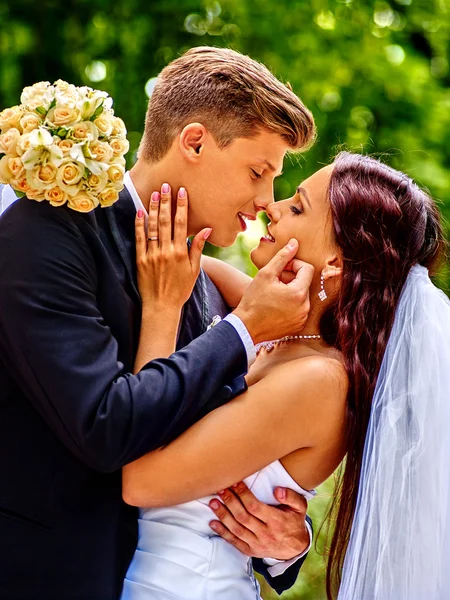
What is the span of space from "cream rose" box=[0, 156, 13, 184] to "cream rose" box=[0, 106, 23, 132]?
0.37ft

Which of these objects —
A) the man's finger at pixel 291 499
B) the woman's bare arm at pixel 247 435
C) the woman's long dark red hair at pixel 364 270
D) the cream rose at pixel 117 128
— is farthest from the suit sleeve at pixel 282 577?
the cream rose at pixel 117 128

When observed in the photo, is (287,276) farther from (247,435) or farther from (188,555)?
(188,555)

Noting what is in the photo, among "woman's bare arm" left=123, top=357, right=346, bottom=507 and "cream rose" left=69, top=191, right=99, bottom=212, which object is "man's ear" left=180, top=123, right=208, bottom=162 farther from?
"woman's bare arm" left=123, top=357, right=346, bottom=507

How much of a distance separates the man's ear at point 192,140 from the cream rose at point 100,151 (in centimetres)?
64

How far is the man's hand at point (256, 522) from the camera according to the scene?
3068mm

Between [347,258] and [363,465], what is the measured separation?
73 centimetres

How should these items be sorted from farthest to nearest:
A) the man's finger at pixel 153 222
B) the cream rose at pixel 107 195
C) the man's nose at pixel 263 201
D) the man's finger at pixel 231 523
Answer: the man's nose at pixel 263 201
the man's finger at pixel 153 222
the man's finger at pixel 231 523
the cream rose at pixel 107 195

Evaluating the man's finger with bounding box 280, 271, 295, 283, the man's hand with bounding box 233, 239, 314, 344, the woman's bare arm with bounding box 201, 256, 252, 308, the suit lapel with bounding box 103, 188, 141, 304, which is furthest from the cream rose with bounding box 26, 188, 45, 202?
the woman's bare arm with bounding box 201, 256, 252, 308

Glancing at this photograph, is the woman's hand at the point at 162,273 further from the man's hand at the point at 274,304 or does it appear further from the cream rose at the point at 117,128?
the cream rose at the point at 117,128

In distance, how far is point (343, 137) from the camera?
6793 mm

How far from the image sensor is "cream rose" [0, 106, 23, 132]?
2801 millimetres

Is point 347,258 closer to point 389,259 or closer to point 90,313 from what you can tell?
point 389,259

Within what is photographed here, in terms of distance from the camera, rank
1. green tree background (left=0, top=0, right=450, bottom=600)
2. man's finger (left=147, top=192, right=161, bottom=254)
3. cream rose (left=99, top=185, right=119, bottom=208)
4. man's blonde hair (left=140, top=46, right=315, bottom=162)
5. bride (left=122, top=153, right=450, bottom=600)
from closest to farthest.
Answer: cream rose (left=99, top=185, right=119, bottom=208), bride (left=122, top=153, right=450, bottom=600), man's finger (left=147, top=192, right=161, bottom=254), man's blonde hair (left=140, top=46, right=315, bottom=162), green tree background (left=0, top=0, right=450, bottom=600)

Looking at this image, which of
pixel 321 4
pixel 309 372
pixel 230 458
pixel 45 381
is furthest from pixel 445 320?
pixel 321 4
